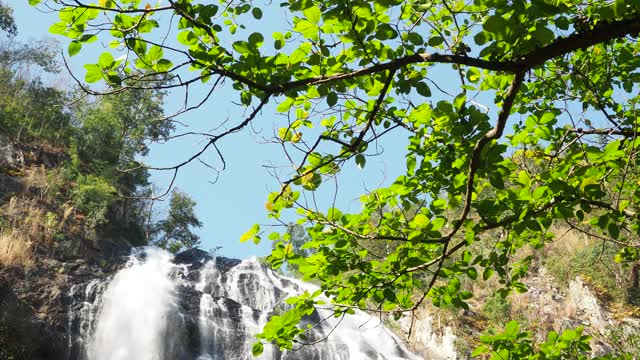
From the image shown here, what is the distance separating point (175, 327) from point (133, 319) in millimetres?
1163

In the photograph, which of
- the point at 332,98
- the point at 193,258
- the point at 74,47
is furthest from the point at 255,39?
the point at 193,258

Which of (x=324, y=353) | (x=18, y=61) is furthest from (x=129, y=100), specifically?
(x=324, y=353)

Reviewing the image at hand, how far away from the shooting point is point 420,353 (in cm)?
1478

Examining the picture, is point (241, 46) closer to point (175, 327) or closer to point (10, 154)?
point (175, 327)

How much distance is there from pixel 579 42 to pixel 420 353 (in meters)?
14.9

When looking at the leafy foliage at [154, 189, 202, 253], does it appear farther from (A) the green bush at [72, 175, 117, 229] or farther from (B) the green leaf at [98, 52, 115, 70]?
(B) the green leaf at [98, 52, 115, 70]

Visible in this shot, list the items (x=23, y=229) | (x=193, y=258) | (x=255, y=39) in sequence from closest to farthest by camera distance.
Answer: (x=255, y=39) < (x=23, y=229) < (x=193, y=258)

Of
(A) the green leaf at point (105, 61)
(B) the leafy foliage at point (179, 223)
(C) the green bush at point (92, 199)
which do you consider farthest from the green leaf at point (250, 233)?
(B) the leafy foliage at point (179, 223)

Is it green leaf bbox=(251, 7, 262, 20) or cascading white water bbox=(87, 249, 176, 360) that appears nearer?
green leaf bbox=(251, 7, 262, 20)

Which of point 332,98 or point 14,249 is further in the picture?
point 14,249

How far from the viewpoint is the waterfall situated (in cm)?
1123

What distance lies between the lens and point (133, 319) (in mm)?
11969

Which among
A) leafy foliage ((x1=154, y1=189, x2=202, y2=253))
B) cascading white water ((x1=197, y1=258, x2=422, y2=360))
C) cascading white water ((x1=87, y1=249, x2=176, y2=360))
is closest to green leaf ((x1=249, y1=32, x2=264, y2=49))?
cascading white water ((x1=197, y1=258, x2=422, y2=360))

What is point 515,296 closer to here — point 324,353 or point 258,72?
point 324,353
